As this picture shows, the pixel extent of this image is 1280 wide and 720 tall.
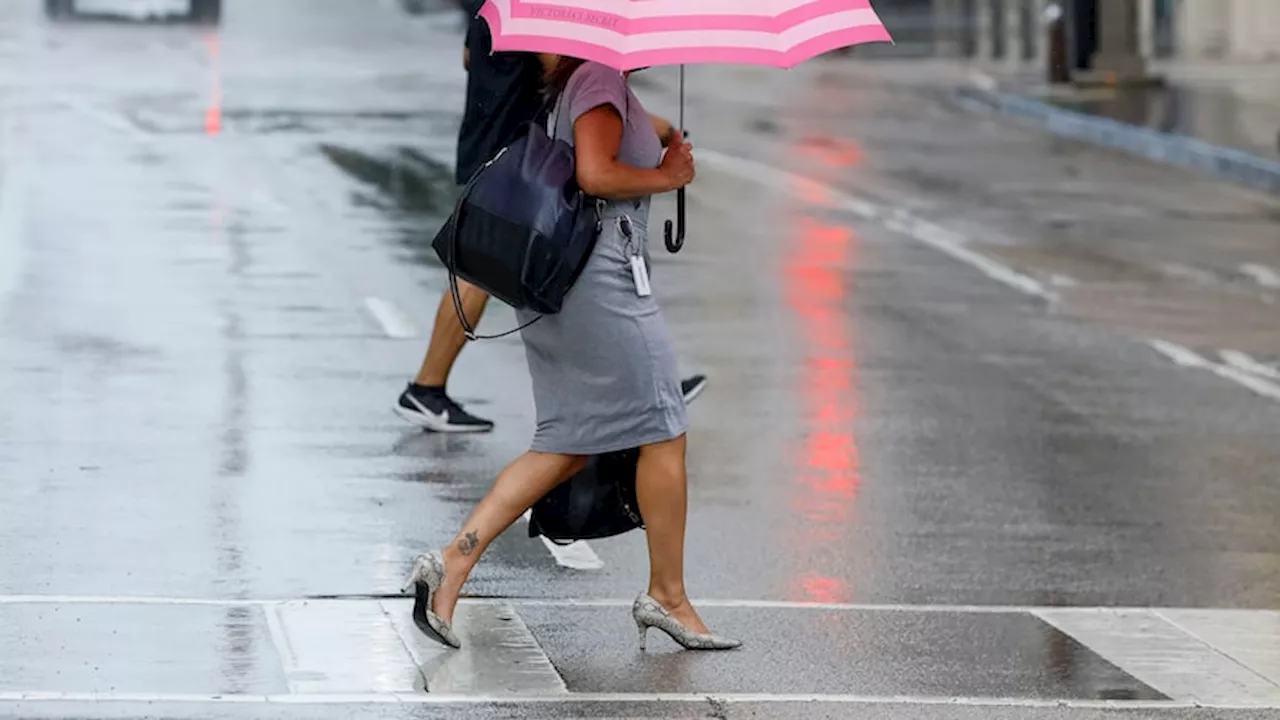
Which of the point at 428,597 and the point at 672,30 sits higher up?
the point at 672,30

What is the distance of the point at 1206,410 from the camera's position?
11.8 metres

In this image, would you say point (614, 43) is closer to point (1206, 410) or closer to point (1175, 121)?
point (1206, 410)

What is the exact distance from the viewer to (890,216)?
18719 mm

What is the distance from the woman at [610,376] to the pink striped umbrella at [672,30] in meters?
0.24

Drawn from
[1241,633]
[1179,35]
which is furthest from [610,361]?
[1179,35]

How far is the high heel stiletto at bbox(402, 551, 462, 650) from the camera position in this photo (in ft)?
23.2

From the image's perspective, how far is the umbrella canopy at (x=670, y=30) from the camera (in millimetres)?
6781

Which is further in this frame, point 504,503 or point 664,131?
point 664,131

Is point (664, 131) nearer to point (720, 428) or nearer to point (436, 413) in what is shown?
point (436, 413)

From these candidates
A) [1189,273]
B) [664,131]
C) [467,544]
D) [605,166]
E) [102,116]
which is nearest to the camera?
[605,166]

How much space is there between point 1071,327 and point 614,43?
766cm

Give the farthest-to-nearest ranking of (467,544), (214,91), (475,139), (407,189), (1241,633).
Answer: (214,91), (407,189), (475,139), (1241,633), (467,544)

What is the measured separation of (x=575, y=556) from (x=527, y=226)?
6.37 ft

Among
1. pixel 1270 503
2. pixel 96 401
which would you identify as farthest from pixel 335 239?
pixel 1270 503
